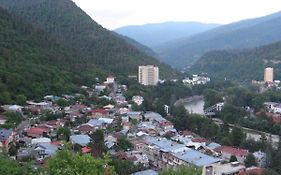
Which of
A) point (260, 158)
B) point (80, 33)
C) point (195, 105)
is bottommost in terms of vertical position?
point (195, 105)

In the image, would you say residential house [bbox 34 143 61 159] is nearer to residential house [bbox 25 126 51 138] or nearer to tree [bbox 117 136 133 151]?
residential house [bbox 25 126 51 138]

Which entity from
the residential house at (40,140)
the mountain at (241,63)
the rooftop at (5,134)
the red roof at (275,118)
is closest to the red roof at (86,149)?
the residential house at (40,140)

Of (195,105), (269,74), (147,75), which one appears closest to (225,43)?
(269,74)

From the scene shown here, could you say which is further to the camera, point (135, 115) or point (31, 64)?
point (31, 64)

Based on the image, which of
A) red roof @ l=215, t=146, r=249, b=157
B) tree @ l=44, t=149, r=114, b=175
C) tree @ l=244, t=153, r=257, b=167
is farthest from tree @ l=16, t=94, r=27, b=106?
tree @ l=44, t=149, r=114, b=175

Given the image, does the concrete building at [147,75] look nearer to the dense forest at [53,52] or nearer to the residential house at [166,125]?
the dense forest at [53,52]

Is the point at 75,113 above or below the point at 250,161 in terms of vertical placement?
above

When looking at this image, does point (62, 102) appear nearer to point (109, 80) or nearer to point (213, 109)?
point (109, 80)
